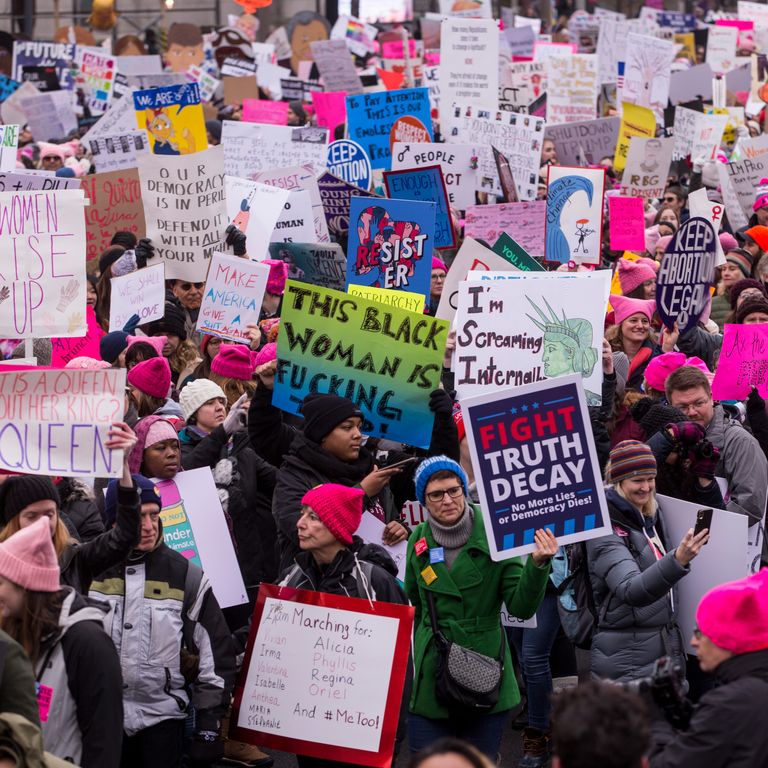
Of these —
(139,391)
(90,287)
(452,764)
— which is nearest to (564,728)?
(452,764)

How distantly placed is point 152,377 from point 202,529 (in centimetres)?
115

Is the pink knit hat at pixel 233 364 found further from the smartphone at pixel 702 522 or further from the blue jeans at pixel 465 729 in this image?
the smartphone at pixel 702 522

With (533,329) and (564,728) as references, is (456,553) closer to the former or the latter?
(533,329)

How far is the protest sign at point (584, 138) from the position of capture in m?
17.6

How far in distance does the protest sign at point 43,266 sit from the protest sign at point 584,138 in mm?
11735

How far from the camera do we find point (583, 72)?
1956 centimetres

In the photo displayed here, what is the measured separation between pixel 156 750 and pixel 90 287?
5.23m

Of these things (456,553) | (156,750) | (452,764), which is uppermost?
(452,764)

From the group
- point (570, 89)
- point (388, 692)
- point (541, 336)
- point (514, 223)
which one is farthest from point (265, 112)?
point (388, 692)

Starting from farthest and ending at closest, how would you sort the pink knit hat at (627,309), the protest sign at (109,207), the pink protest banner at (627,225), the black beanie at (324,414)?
the pink protest banner at (627,225), the protest sign at (109,207), the pink knit hat at (627,309), the black beanie at (324,414)

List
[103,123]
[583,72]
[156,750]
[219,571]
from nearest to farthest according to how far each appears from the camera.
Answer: [156,750] < [219,571] < [103,123] < [583,72]

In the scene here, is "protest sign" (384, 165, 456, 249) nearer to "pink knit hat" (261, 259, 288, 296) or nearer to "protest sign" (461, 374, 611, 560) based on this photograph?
"pink knit hat" (261, 259, 288, 296)

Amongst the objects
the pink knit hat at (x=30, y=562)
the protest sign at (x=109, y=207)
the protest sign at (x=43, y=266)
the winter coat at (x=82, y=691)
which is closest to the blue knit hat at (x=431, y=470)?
the winter coat at (x=82, y=691)

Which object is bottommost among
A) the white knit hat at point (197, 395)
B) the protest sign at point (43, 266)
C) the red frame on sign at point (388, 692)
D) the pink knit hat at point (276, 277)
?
the red frame on sign at point (388, 692)
